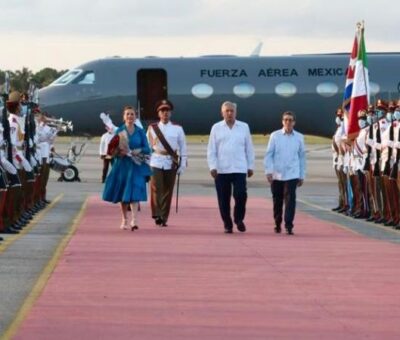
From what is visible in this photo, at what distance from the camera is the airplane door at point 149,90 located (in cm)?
4322

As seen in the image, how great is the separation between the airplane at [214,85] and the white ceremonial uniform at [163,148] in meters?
20.5

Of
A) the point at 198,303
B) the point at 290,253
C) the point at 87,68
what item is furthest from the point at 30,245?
the point at 87,68

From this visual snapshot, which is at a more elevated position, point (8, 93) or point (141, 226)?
point (8, 93)

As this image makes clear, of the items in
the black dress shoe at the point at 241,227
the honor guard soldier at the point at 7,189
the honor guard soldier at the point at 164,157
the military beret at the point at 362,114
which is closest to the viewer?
the honor guard soldier at the point at 7,189

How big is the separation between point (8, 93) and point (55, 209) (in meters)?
5.43

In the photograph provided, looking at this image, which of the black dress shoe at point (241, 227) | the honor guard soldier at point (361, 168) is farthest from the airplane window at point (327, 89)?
the black dress shoe at point (241, 227)

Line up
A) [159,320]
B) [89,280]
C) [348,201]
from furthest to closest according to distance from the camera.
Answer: [348,201] < [89,280] < [159,320]

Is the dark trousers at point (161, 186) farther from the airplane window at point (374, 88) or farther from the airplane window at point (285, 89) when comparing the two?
the airplane window at point (374, 88)

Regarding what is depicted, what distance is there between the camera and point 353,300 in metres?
12.2

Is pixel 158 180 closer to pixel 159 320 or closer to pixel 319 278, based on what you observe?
pixel 319 278

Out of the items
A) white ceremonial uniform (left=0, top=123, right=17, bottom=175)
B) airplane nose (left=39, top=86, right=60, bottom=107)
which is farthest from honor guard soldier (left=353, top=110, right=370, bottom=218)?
airplane nose (left=39, top=86, right=60, bottom=107)

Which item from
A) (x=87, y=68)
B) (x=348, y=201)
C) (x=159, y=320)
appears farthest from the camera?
(x=87, y=68)

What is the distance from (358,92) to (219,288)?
44.6ft

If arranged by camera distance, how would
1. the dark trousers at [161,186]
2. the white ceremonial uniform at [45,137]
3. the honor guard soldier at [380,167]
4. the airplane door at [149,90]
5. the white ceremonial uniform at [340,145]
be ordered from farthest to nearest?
the airplane door at [149,90]
the white ceremonial uniform at [45,137]
the white ceremonial uniform at [340,145]
the honor guard soldier at [380,167]
the dark trousers at [161,186]
